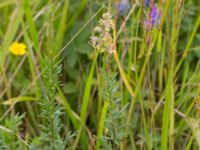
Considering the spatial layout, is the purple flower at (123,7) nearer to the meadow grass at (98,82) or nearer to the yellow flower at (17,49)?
the meadow grass at (98,82)

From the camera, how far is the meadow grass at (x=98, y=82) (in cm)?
112

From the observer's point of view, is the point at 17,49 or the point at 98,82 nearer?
the point at 98,82

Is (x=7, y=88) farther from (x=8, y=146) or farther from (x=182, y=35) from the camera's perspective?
(x=182, y=35)

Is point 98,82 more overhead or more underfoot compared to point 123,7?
more underfoot

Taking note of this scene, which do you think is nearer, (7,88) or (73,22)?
(7,88)

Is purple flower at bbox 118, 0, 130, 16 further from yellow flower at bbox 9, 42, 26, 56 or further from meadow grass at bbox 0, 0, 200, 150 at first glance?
yellow flower at bbox 9, 42, 26, 56

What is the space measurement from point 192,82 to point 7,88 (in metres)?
0.56

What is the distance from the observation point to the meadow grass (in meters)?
1.12

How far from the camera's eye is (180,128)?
1.35 meters

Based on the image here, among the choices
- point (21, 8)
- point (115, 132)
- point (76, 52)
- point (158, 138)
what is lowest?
point (158, 138)

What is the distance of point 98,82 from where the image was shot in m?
1.23

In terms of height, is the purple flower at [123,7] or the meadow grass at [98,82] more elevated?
the purple flower at [123,7]

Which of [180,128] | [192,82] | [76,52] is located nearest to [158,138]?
[180,128]

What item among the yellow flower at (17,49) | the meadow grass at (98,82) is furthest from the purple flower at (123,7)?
the yellow flower at (17,49)
